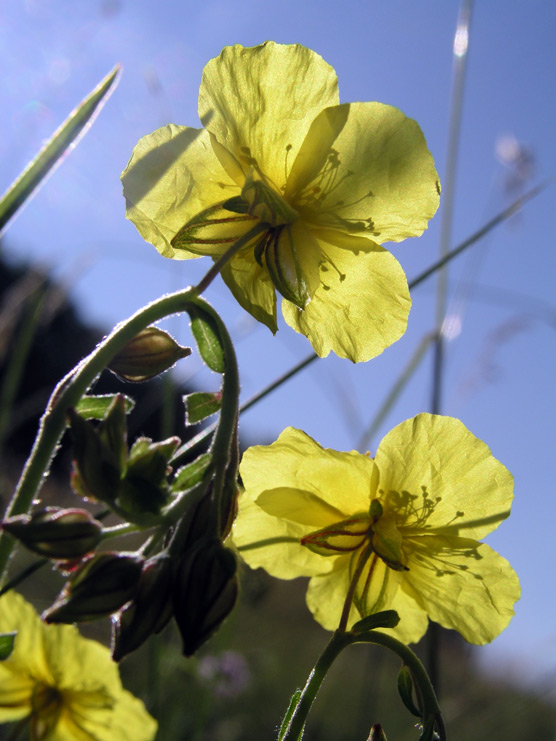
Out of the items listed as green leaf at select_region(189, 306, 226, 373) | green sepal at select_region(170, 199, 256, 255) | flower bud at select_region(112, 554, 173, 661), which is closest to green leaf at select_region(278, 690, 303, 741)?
flower bud at select_region(112, 554, 173, 661)

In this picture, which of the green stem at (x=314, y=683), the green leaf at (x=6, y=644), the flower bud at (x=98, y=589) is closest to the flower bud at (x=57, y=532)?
the flower bud at (x=98, y=589)

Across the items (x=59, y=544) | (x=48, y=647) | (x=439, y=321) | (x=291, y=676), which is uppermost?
(x=439, y=321)

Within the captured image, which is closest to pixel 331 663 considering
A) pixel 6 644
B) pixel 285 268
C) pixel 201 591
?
pixel 201 591

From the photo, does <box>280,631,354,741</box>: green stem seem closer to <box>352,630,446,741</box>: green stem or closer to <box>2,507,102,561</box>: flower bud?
<box>352,630,446,741</box>: green stem

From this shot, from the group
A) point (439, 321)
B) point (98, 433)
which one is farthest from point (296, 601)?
point (98, 433)

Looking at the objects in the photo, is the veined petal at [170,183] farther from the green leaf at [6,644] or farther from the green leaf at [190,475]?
the green leaf at [6,644]

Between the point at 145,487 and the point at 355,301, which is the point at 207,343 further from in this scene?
the point at 355,301

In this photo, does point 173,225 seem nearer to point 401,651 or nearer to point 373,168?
point 373,168
